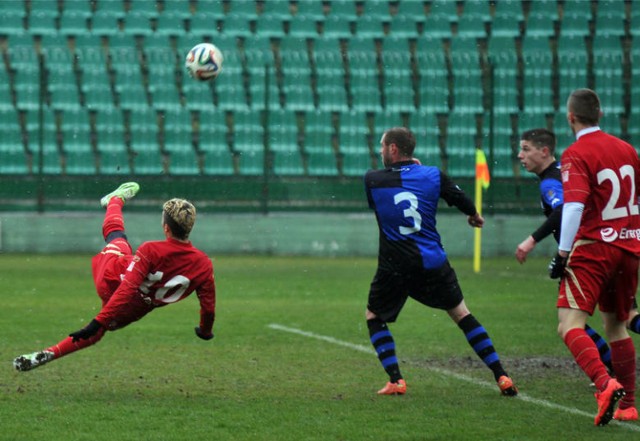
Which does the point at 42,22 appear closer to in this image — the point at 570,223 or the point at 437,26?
the point at 437,26

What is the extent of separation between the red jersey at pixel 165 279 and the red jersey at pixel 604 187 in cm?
241

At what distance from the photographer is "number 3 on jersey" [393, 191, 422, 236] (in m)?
7.60

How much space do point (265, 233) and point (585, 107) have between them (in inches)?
575

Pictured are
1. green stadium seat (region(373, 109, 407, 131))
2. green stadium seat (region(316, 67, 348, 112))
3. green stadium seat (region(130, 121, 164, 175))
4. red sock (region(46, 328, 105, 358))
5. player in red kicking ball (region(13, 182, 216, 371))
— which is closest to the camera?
player in red kicking ball (region(13, 182, 216, 371))

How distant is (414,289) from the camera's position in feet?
25.2

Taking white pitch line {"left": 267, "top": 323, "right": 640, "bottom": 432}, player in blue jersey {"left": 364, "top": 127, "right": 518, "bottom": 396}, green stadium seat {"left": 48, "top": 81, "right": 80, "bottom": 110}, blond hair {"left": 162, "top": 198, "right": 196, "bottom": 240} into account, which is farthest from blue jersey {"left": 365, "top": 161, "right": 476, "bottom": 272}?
green stadium seat {"left": 48, "top": 81, "right": 80, "bottom": 110}

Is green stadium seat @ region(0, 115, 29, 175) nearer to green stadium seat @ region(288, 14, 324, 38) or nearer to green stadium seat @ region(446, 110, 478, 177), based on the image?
green stadium seat @ region(288, 14, 324, 38)

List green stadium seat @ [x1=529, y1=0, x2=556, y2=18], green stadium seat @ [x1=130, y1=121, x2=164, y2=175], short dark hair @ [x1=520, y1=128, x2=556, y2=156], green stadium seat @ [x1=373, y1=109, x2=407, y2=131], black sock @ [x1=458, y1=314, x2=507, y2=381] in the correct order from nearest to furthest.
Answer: black sock @ [x1=458, y1=314, x2=507, y2=381], short dark hair @ [x1=520, y1=128, x2=556, y2=156], green stadium seat @ [x1=130, y1=121, x2=164, y2=175], green stadium seat @ [x1=373, y1=109, x2=407, y2=131], green stadium seat @ [x1=529, y1=0, x2=556, y2=18]

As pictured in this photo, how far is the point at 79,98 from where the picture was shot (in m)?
23.6

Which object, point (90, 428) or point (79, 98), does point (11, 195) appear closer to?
point (79, 98)

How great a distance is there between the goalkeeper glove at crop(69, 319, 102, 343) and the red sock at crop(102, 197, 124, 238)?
152 centimetres

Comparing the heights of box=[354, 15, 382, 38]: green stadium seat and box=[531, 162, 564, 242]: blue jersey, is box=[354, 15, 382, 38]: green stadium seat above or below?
above

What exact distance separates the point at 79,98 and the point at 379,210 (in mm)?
17049

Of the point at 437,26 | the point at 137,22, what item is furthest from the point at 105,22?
the point at 437,26
